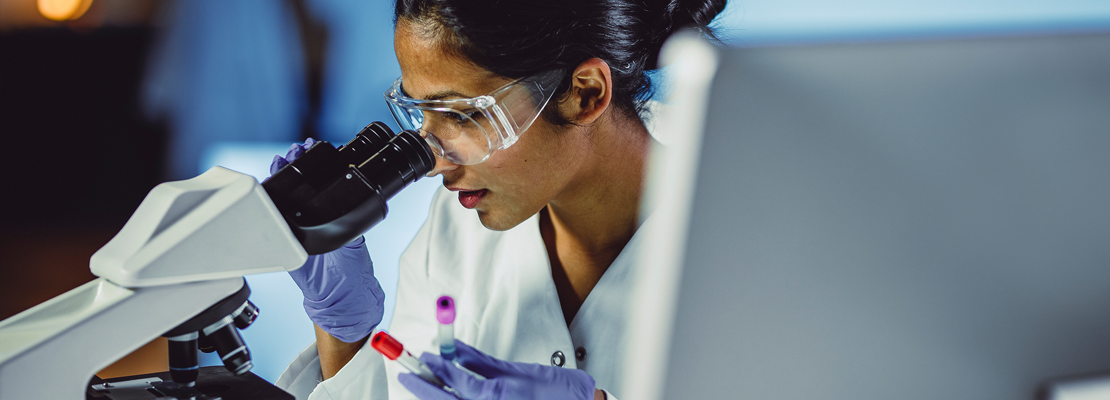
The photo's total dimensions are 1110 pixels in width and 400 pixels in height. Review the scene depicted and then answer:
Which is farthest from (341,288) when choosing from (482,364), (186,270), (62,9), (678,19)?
(62,9)

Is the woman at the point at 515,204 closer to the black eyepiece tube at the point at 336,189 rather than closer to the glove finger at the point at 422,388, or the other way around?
the glove finger at the point at 422,388

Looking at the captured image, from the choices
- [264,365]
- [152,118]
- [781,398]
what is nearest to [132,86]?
[152,118]

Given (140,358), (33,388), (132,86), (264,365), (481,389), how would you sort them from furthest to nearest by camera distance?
1. (140,358)
2. (132,86)
3. (264,365)
4. (481,389)
5. (33,388)

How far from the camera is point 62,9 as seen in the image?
2.48m

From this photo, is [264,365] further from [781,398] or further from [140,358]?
[781,398]

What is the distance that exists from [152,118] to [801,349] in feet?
9.10

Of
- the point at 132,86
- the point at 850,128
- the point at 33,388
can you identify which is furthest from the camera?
the point at 132,86

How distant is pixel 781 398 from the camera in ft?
1.23

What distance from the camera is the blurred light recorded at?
246 cm

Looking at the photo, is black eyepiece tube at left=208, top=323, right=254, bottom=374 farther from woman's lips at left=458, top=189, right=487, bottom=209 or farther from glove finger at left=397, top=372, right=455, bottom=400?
woman's lips at left=458, top=189, right=487, bottom=209

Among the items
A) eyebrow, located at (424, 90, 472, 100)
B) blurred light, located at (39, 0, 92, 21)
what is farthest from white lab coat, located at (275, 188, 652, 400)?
blurred light, located at (39, 0, 92, 21)

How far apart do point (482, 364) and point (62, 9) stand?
2567 millimetres

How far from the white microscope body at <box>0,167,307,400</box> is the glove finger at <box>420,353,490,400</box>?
0.36 meters

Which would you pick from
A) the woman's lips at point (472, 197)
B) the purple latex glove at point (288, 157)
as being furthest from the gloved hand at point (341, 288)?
the woman's lips at point (472, 197)
